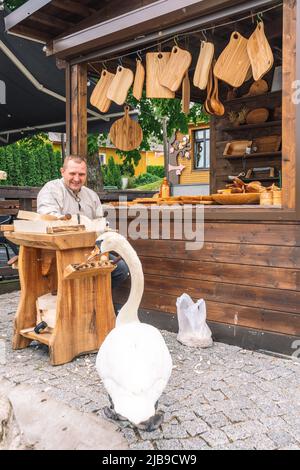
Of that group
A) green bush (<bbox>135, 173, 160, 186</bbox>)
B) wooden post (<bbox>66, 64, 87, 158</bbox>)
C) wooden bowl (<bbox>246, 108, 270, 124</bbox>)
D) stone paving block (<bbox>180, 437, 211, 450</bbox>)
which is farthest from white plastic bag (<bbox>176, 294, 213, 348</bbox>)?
green bush (<bbox>135, 173, 160, 186</bbox>)

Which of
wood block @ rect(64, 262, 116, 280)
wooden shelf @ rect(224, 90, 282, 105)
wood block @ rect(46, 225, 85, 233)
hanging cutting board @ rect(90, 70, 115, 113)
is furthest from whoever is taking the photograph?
wooden shelf @ rect(224, 90, 282, 105)

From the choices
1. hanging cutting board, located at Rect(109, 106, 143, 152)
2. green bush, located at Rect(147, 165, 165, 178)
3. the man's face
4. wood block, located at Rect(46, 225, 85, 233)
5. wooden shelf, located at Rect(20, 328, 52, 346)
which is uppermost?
green bush, located at Rect(147, 165, 165, 178)

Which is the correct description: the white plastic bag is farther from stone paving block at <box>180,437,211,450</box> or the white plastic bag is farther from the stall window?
the stall window

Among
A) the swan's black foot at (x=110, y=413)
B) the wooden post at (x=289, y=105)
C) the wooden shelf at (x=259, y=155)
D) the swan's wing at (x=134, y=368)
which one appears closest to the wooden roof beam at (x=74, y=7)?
the wooden post at (x=289, y=105)

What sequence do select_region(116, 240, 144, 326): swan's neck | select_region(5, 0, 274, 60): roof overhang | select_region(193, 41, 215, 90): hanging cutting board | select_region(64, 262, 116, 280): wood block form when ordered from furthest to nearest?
select_region(193, 41, 215, 90): hanging cutting board → select_region(5, 0, 274, 60): roof overhang → select_region(64, 262, 116, 280): wood block → select_region(116, 240, 144, 326): swan's neck

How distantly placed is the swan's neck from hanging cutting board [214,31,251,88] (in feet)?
8.59

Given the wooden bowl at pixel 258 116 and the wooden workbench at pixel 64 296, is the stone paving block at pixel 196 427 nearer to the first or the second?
the wooden workbench at pixel 64 296

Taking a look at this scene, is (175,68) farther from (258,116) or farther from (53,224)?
(258,116)

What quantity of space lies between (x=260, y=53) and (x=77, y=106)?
2185 mm

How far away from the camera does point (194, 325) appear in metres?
4.03

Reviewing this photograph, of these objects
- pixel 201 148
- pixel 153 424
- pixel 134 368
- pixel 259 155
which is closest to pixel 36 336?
pixel 153 424

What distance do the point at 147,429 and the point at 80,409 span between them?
560mm

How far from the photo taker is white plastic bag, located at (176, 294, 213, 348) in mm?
3998

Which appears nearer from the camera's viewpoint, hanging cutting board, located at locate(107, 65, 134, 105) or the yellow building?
hanging cutting board, located at locate(107, 65, 134, 105)
